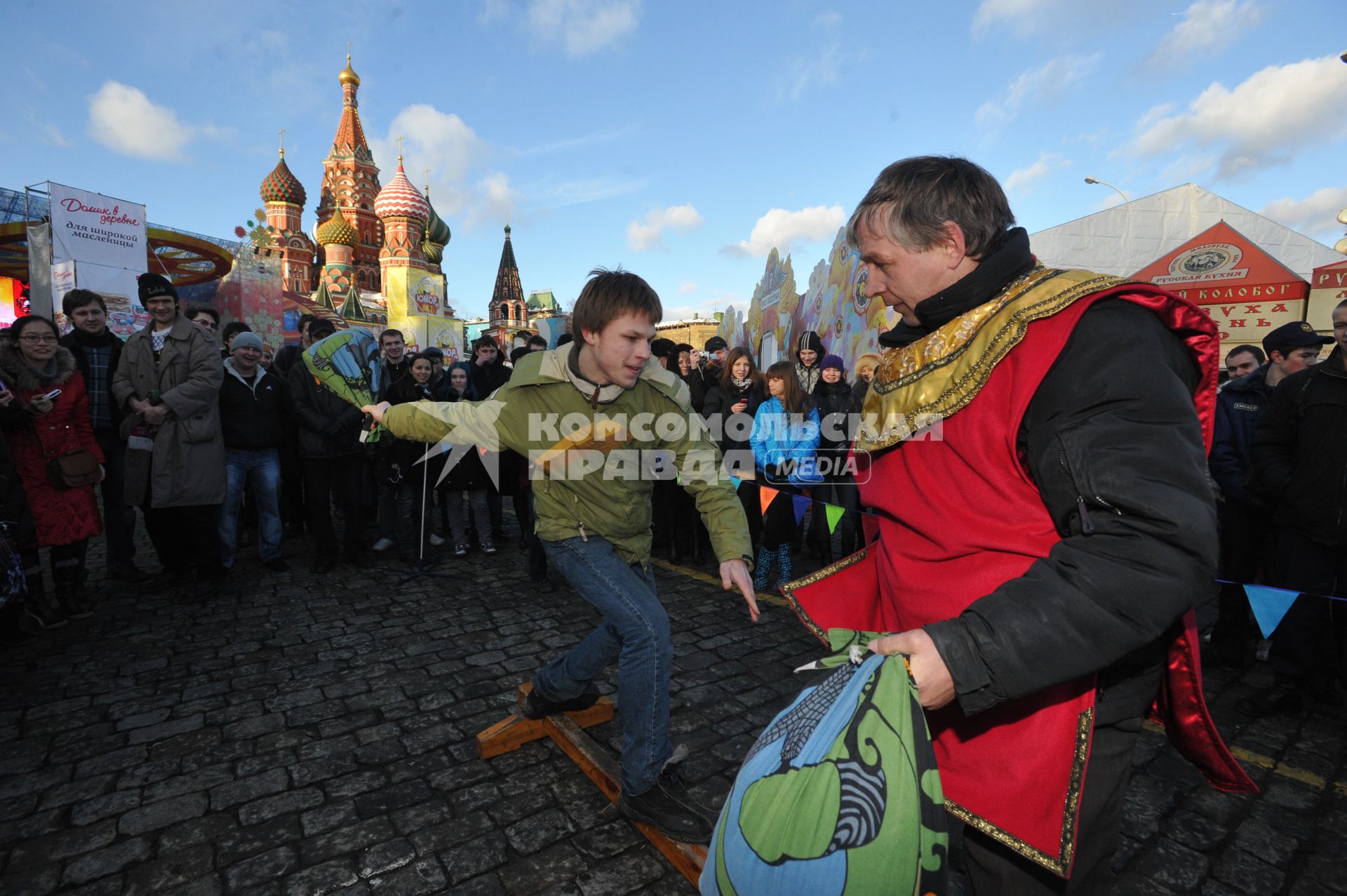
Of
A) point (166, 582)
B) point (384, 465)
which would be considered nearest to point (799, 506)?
point (384, 465)

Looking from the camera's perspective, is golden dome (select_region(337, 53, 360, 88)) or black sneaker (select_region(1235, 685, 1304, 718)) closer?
black sneaker (select_region(1235, 685, 1304, 718))

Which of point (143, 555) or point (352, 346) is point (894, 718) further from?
point (143, 555)

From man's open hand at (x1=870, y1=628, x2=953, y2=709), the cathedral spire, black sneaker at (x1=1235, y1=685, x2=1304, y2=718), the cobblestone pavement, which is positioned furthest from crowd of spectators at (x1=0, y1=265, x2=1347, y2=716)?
the cathedral spire

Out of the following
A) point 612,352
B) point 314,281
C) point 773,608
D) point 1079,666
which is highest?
point 314,281

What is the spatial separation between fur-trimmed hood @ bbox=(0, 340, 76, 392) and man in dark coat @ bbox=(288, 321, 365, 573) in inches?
68.5

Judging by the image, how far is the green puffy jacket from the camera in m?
2.81

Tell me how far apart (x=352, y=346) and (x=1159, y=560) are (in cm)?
471

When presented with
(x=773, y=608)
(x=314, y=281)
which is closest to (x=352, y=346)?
(x=773, y=608)

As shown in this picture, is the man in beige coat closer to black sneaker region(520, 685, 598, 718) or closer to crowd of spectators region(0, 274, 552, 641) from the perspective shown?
crowd of spectators region(0, 274, 552, 641)

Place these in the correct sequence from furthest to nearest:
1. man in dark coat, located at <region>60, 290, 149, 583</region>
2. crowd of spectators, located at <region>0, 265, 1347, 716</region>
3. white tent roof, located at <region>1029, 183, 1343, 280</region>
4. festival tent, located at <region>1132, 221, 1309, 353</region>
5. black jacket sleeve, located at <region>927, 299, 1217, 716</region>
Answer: white tent roof, located at <region>1029, 183, 1343, 280</region>
festival tent, located at <region>1132, 221, 1309, 353</region>
man in dark coat, located at <region>60, 290, 149, 583</region>
crowd of spectators, located at <region>0, 265, 1347, 716</region>
black jacket sleeve, located at <region>927, 299, 1217, 716</region>

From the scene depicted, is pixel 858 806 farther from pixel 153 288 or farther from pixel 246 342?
pixel 246 342

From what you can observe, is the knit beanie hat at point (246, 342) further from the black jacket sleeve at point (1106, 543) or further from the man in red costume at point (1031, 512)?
the black jacket sleeve at point (1106, 543)

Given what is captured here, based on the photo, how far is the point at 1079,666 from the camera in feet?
3.41

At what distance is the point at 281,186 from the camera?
2056 inches
